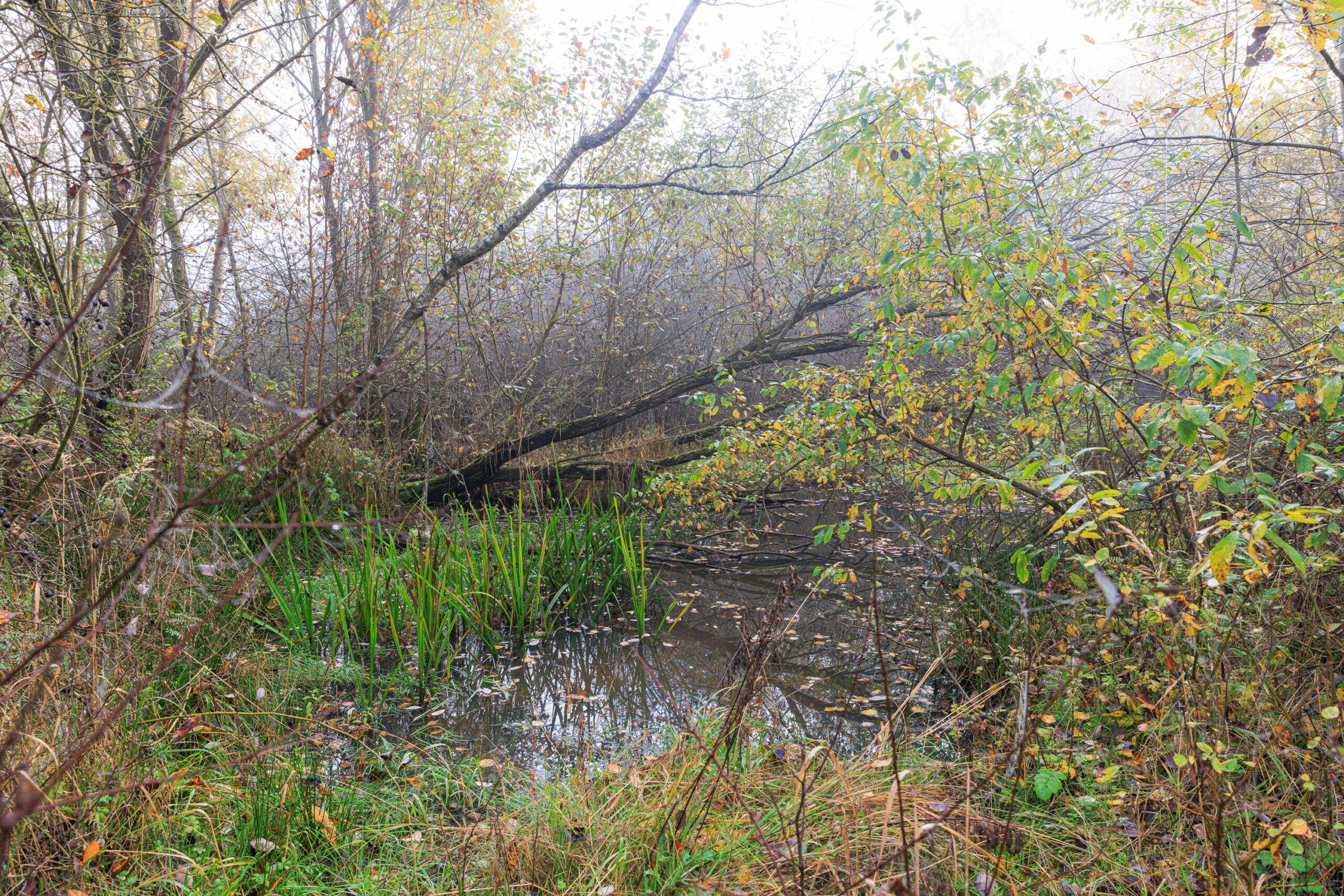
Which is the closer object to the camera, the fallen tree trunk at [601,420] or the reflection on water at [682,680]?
the reflection on water at [682,680]

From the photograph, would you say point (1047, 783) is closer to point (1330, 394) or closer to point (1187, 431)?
point (1187, 431)

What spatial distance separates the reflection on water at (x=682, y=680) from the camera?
3.34 meters

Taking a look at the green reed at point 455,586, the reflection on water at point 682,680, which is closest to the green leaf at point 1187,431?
the reflection on water at point 682,680

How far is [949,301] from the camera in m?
4.79

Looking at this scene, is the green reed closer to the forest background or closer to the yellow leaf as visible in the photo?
the forest background

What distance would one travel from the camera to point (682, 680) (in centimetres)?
405

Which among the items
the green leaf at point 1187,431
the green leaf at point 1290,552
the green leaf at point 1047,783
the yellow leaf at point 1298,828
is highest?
the green leaf at point 1187,431

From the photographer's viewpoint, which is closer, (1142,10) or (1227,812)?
(1227,812)

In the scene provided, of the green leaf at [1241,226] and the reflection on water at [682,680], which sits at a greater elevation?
the green leaf at [1241,226]

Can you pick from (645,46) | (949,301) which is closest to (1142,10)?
(949,301)

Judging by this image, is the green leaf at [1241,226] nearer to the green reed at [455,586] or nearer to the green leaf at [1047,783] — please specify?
the green leaf at [1047,783]

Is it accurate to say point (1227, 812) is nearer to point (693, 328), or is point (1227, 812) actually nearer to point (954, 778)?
point (954, 778)

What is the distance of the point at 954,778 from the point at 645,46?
655 cm

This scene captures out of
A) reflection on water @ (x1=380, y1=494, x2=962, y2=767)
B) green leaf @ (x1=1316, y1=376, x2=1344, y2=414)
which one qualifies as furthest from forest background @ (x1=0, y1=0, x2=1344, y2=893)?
reflection on water @ (x1=380, y1=494, x2=962, y2=767)
